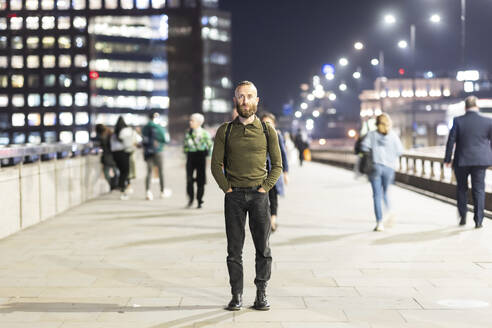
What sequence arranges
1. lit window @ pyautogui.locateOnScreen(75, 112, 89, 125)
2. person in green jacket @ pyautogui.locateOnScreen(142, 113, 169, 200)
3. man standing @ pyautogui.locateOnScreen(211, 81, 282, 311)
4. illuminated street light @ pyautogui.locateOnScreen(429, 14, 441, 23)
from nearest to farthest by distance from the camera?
man standing @ pyautogui.locateOnScreen(211, 81, 282, 311) → person in green jacket @ pyautogui.locateOnScreen(142, 113, 169, 200) → illuminated street light @ pyautogui.locateOnScreen(429, 14, 441, 23) → lit window @ pyautogui.locateOnScreen(75, 112, 89, 125)

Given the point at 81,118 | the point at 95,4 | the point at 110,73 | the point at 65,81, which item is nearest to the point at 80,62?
the point at 65,81

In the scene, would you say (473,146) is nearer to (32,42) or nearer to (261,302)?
(261,302)

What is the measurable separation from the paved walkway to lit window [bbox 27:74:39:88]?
126 m

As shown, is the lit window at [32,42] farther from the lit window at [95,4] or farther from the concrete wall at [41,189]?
the concrete wall at [41,189]

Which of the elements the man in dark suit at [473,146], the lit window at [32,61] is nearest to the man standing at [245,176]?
the man in dark suit at [473,146]

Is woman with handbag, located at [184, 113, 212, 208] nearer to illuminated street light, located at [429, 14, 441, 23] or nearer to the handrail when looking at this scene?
the handrail

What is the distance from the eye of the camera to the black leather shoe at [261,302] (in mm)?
5984

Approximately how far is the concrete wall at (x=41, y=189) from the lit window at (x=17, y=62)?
121 m

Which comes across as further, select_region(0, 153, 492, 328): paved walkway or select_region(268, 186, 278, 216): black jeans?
Answer: select_region(268, 186, 278, 216): black jeans

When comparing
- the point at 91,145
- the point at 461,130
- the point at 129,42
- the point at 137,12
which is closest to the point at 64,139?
the point at 129,42

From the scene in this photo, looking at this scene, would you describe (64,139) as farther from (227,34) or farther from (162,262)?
(162,262)

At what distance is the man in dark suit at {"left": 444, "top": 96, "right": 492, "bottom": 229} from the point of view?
11172mm

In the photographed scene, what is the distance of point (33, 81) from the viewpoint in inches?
5290

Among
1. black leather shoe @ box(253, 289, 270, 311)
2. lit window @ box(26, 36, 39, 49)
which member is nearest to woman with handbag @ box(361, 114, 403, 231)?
black leather shoe @ box(253, 289, 270, 311)
